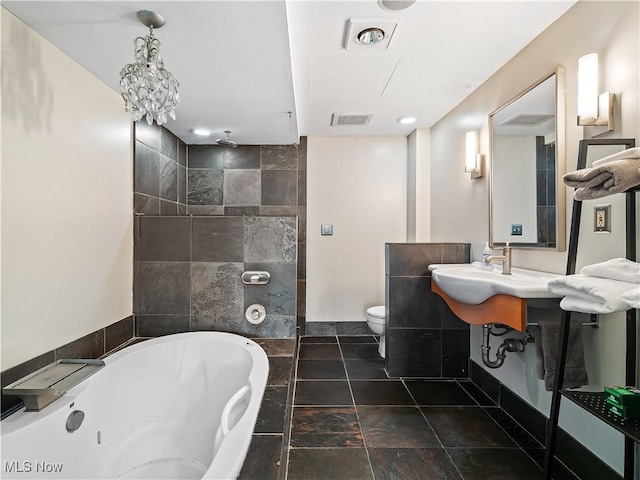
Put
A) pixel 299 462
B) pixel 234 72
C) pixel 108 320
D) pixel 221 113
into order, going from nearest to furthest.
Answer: pixel 299 462, pixel 234 72, pixel 108 320, pixel 221 113

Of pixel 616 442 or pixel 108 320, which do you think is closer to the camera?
pixel 616 442

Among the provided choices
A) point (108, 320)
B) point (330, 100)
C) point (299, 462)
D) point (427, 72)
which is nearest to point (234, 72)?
point (330, 100)

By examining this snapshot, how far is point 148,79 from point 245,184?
200 cm

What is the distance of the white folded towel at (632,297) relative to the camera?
911 mm

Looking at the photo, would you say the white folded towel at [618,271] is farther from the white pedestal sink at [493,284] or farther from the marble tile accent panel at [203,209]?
the marble tile accent panel at [203,209]

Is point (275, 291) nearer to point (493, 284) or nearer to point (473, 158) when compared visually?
point (493, 284)

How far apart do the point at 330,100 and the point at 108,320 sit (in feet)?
7.11

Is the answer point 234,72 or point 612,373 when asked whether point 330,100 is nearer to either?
point 234,72

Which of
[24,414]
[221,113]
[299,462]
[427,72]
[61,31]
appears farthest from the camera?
[221,113]

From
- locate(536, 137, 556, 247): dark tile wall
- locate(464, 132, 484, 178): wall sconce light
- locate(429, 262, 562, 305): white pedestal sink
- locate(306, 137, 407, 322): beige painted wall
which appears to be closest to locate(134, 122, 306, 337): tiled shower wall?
locate(429, 262, 562, 305): white pedestal sink

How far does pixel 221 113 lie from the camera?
238cm

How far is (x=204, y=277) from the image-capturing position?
2125 millimetres

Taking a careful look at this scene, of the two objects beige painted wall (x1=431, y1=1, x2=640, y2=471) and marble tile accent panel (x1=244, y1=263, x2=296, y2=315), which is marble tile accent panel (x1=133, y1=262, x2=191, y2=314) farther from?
beige painted wall (x1=431, y1=1, x2=640, y2=471)

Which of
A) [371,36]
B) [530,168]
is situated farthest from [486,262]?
[371,36]
